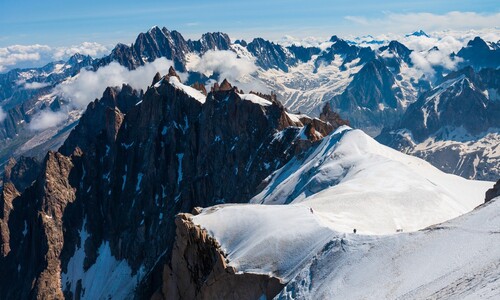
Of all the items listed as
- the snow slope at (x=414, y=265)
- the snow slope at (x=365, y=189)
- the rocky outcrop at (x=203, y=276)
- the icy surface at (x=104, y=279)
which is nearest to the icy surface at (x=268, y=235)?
the rocky outcrop at (x=203, y=276)

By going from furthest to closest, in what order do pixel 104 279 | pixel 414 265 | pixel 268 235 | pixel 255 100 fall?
1. pixel 104 279
2. pixel 255 100
3. pixel 268 235
4. pixel 414 265

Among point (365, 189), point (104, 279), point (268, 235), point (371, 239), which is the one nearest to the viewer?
point (371, 239)

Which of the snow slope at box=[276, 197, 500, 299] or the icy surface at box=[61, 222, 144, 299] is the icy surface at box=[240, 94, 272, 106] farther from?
the snow slope at box=[276, 197, 500, 299]

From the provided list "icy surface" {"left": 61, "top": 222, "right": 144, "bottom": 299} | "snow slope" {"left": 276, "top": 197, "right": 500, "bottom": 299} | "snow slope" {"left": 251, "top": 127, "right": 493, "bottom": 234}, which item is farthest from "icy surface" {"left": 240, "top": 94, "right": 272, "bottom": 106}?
"snow slope" {"left": 276, "top": 197, "right": 500, "bottom": 299}

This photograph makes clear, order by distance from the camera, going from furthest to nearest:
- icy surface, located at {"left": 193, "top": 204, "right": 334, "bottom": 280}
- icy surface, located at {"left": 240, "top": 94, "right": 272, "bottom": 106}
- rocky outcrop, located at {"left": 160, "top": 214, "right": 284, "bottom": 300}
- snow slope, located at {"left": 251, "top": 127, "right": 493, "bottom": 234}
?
1. icy surface, located at {"left": 240, "top": 94, "right": 272, "bottom": 106}
2. snow slope, located at {"left": 251, "top": 127, "right": 493, "bottom": 234}
3. icy surface, located at {"left": 193, "top": 204, "right": 334, "bottom": 280}
4. rocky outcrop, located at {"left": 160, "top": 214, "right": 284, "bottom": 300}

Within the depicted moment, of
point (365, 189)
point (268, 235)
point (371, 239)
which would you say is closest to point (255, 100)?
point (365, 189)

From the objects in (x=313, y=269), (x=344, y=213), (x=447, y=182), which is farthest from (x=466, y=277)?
(x=447, y=182)

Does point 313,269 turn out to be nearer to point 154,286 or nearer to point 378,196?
point 378,196

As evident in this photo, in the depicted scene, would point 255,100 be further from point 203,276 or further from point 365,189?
point 203,276
